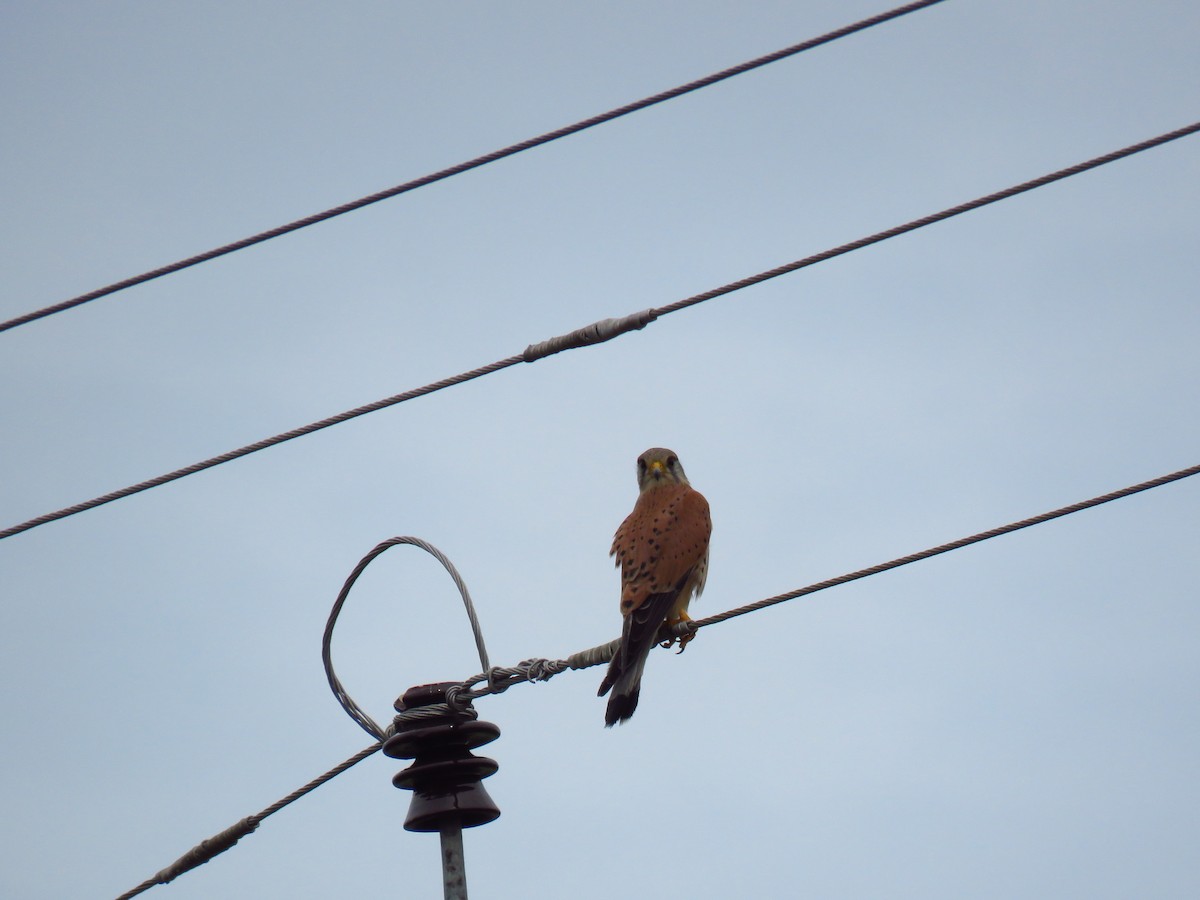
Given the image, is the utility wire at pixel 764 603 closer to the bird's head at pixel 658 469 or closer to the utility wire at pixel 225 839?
the utility wire at pixel 225 839

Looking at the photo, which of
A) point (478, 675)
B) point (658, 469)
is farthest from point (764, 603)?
point (658, 469)

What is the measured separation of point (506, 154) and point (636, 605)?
199 centimetres

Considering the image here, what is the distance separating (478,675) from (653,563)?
223 cm

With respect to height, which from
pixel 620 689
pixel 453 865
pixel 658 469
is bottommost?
pixel 453 865

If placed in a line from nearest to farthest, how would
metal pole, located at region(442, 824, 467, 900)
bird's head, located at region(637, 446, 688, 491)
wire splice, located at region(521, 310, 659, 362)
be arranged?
metal pole, located at region(442, 824, 467, 900), wire splice, located at region(521, 310, 659, 362), bird's head, located at region(637, 446, 688, 491)

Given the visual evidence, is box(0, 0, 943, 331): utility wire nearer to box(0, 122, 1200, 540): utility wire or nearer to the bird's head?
box(0, 122, 1200, 540): utility wire

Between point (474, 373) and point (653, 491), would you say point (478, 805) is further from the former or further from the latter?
point (653, 491)

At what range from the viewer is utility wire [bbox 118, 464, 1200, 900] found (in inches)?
148

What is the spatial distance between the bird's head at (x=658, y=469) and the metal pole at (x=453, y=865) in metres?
3.50

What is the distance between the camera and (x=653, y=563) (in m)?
5.90

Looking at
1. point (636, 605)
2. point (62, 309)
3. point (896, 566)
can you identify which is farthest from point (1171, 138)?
point (62, 309)

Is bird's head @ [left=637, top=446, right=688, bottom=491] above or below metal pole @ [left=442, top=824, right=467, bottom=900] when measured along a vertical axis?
above

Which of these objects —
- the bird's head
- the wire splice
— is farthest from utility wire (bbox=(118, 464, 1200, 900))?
the bird's head

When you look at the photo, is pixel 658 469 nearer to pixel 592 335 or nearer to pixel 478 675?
pixel 592 335
